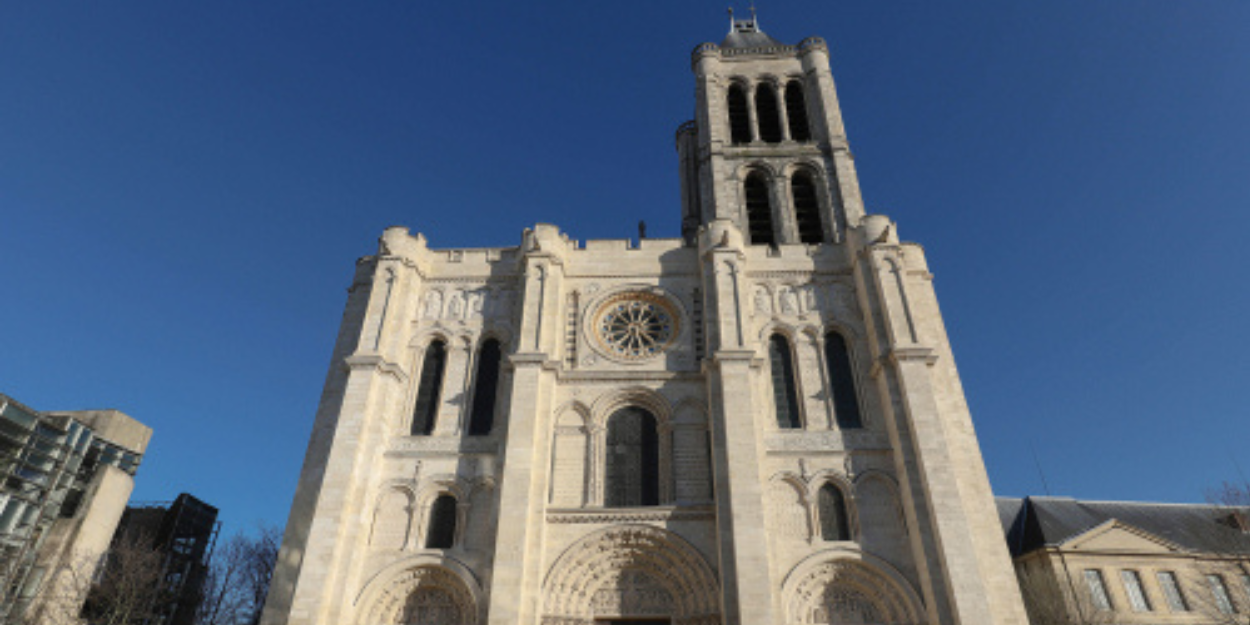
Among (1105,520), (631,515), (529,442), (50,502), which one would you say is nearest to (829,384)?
(631,515)

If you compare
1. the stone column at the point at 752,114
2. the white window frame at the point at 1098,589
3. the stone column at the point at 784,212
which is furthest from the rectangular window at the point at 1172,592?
the stone column at the point at 752,114

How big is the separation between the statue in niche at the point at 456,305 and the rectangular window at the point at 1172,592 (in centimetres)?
2482

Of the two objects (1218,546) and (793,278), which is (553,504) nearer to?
(793,278)

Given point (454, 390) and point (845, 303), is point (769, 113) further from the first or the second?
point (454, 390)

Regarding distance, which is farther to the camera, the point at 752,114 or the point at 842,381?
the point at 752,114

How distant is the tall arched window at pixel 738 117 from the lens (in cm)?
2800

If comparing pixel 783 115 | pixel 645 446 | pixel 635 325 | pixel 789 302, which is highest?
pixel 783 115

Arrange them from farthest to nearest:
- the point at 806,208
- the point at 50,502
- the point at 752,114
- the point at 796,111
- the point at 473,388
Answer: the point at 796,111 → the point at 752,114 → the point at 806,208 → the point at 50,502 → the point at 473,388

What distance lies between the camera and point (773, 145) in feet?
86.7

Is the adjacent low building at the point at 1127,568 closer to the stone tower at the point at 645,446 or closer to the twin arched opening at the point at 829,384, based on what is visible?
the stone tower at the point at 645,446

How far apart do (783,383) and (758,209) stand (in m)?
8.63

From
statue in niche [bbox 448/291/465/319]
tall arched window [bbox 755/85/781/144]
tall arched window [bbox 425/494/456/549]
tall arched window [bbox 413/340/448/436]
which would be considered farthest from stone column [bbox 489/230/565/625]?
tall arched window [bbox 755/85/781/144]

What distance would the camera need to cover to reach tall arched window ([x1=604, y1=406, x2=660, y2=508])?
17094mm

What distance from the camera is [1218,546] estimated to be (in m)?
24.7
